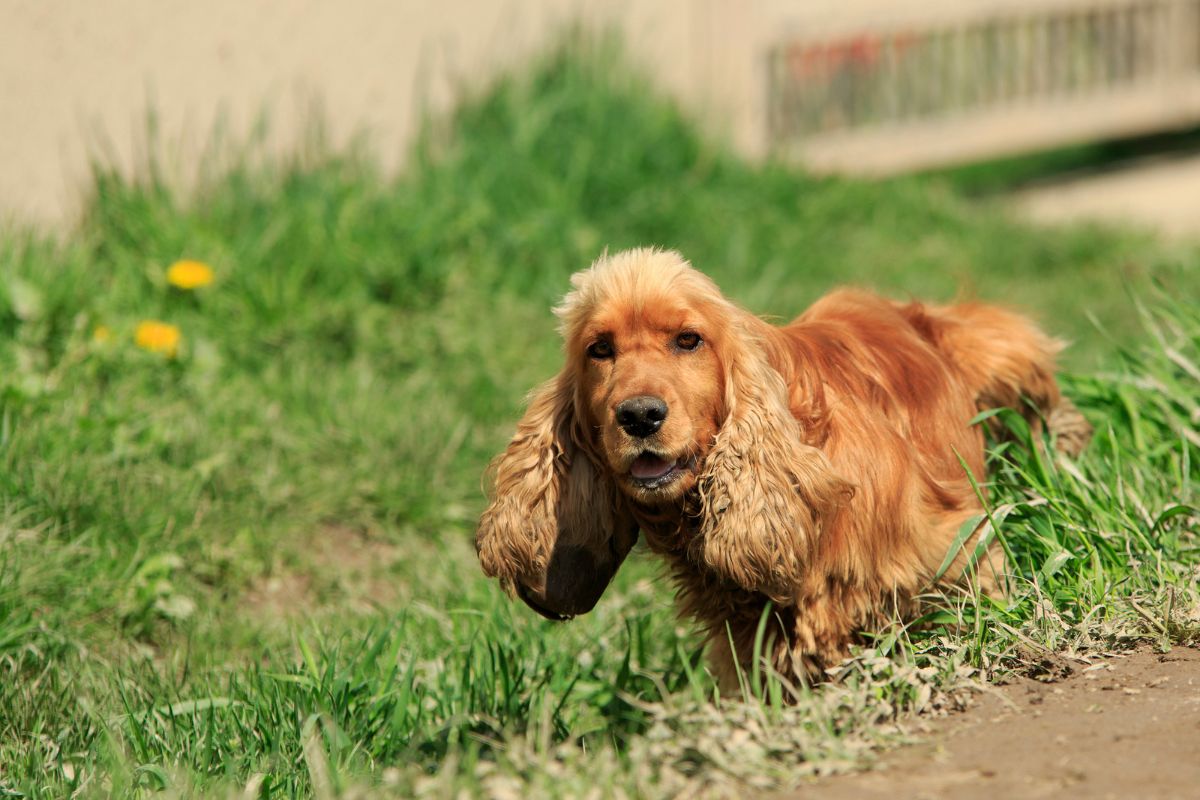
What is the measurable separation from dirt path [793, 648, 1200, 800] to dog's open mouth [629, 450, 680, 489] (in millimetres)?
742

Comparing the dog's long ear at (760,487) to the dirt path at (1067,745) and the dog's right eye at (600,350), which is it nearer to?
the dog's right eye at (600,350)

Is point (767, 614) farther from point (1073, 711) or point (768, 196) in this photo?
point (768, 196)

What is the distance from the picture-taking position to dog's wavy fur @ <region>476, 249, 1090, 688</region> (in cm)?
318

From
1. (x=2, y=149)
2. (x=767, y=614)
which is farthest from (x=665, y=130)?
(x=767, y=614)

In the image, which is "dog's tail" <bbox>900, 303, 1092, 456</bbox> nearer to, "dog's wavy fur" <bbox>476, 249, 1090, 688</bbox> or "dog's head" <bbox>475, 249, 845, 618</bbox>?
"dog's wavy fur" <bbox>476, 249, 1090, 688</bbox>

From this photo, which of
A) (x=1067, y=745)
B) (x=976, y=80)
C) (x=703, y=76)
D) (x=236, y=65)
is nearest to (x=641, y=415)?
(x=1067, y=745)

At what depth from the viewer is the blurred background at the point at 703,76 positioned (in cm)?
568

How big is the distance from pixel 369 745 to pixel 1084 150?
832 centimetres

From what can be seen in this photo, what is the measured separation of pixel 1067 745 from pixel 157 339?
3.46m

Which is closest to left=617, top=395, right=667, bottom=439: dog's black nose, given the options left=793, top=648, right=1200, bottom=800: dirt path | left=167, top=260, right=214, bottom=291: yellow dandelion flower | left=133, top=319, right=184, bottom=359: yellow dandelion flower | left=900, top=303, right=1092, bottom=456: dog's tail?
left=793, top=648, right=1200, bottom=800: dirt path

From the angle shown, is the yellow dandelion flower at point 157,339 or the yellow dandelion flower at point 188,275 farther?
the yellow dandelion flower at point 188,275

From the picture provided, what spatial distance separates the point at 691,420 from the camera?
10.4 ft

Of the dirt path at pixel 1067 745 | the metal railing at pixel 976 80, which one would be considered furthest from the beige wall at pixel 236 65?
the dirt path at pixel 1067 745

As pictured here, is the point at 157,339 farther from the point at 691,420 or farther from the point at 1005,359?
the point at 1005,359
